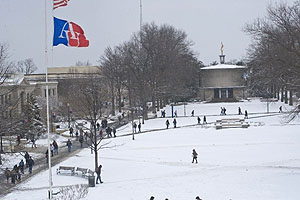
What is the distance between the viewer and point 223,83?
225 ft

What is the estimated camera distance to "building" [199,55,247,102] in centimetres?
6812

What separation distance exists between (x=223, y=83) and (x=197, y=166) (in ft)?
147

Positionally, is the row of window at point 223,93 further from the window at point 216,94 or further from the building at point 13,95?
the building at point 13,95

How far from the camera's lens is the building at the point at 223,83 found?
6812 centimetres

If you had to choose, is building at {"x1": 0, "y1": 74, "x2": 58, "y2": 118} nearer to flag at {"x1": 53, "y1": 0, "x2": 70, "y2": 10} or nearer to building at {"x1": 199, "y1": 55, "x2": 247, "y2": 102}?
flag at {"x1": 53, "y1": 0, "x2": 70, "y2": 10}

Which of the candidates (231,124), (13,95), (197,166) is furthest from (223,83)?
(197,166)

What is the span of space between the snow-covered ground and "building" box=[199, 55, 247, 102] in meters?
28.8

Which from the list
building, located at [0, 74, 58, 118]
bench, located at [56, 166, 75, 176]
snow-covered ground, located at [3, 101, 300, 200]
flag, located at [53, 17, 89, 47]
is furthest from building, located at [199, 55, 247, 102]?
flag, located at [53, 17, 89, 47]

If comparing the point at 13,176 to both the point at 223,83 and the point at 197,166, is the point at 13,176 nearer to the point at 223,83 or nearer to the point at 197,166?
the point at 197,166

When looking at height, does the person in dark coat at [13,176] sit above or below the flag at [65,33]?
below

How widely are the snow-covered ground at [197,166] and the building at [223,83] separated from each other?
28.8 m

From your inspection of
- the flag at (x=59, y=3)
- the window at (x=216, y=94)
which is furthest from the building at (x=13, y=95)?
the window at (x=216, y=94)

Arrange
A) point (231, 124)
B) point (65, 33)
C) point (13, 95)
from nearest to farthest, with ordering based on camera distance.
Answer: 1. point (65, 33)
2. point (13, 95)
3. point (231, 124)

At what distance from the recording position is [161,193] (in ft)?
62.4
